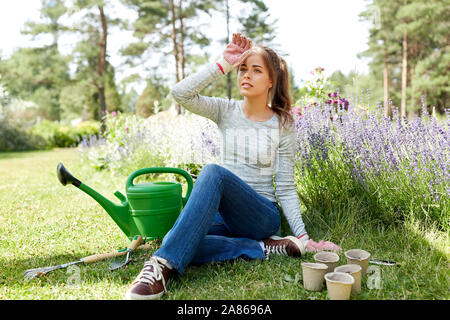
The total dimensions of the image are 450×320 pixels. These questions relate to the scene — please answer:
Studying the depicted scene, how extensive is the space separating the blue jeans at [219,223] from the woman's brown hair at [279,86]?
56 cm

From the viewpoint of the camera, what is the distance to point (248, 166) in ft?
7.17

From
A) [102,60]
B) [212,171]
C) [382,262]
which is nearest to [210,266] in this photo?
[212,171]

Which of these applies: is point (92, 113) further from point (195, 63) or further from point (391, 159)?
point (391, 159)

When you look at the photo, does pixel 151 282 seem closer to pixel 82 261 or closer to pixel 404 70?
pixel 82 261

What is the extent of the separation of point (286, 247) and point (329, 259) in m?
0.31

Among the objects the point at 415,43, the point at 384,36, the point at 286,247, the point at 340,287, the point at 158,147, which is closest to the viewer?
the point at 340,287

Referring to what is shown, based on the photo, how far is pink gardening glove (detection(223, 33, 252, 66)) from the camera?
83.1 inches

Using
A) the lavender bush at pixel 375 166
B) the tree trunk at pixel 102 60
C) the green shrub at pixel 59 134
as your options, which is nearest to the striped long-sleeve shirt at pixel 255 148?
the lavender bush at pixel 375 166

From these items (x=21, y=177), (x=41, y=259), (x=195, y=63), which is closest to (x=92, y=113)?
(x=195, y=63)

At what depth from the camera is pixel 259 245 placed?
207 cm

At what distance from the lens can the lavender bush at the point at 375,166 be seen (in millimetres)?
2248

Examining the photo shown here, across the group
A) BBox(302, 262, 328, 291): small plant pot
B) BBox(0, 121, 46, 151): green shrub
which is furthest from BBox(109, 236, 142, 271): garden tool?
BBox(0, 121, 46, 151): green shrub

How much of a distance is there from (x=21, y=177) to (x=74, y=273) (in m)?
4.64

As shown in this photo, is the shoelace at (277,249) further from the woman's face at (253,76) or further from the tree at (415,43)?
the tree at (415,43)
